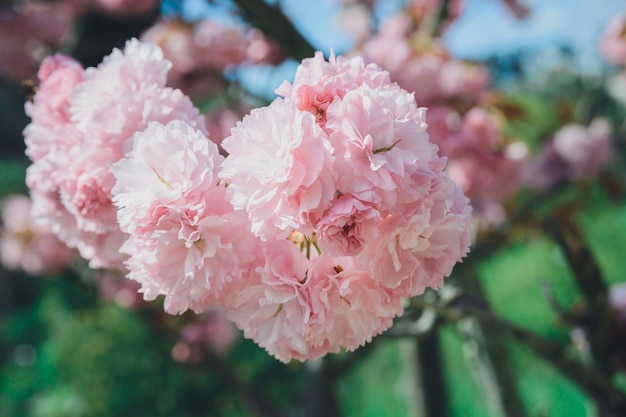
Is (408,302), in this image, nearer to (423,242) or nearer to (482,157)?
(423,242)

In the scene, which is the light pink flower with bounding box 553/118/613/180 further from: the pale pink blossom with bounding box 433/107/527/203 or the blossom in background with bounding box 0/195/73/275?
the blossom in background with bounding box 0/195/73/275

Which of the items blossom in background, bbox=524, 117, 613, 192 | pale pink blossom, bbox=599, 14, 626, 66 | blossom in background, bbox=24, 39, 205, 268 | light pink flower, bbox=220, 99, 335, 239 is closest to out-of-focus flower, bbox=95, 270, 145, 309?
blossom in background, bbox=24, 39, 205, 268

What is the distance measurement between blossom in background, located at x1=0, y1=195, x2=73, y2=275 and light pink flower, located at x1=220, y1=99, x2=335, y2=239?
90.4 inches

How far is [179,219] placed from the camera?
0.61 metres

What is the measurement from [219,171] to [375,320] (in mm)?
243

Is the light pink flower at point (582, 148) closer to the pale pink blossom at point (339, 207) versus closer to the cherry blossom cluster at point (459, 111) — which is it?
the cherry blossom cluster at point (459, 111)

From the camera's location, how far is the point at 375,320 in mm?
643

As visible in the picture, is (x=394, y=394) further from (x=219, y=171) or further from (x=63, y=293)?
(x=219, y=171)

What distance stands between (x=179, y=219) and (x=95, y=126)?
0.78 feet

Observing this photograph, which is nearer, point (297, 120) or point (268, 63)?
point (297, 120)

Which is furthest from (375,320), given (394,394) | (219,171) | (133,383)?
(394,394)

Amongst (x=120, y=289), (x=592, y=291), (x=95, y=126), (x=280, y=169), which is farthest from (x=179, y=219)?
(x=120, y=289)

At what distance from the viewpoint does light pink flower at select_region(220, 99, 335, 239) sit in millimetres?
545

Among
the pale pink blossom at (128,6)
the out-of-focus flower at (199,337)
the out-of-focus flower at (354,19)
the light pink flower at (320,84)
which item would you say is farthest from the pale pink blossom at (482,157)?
the pale pink blossom at (128,6)
